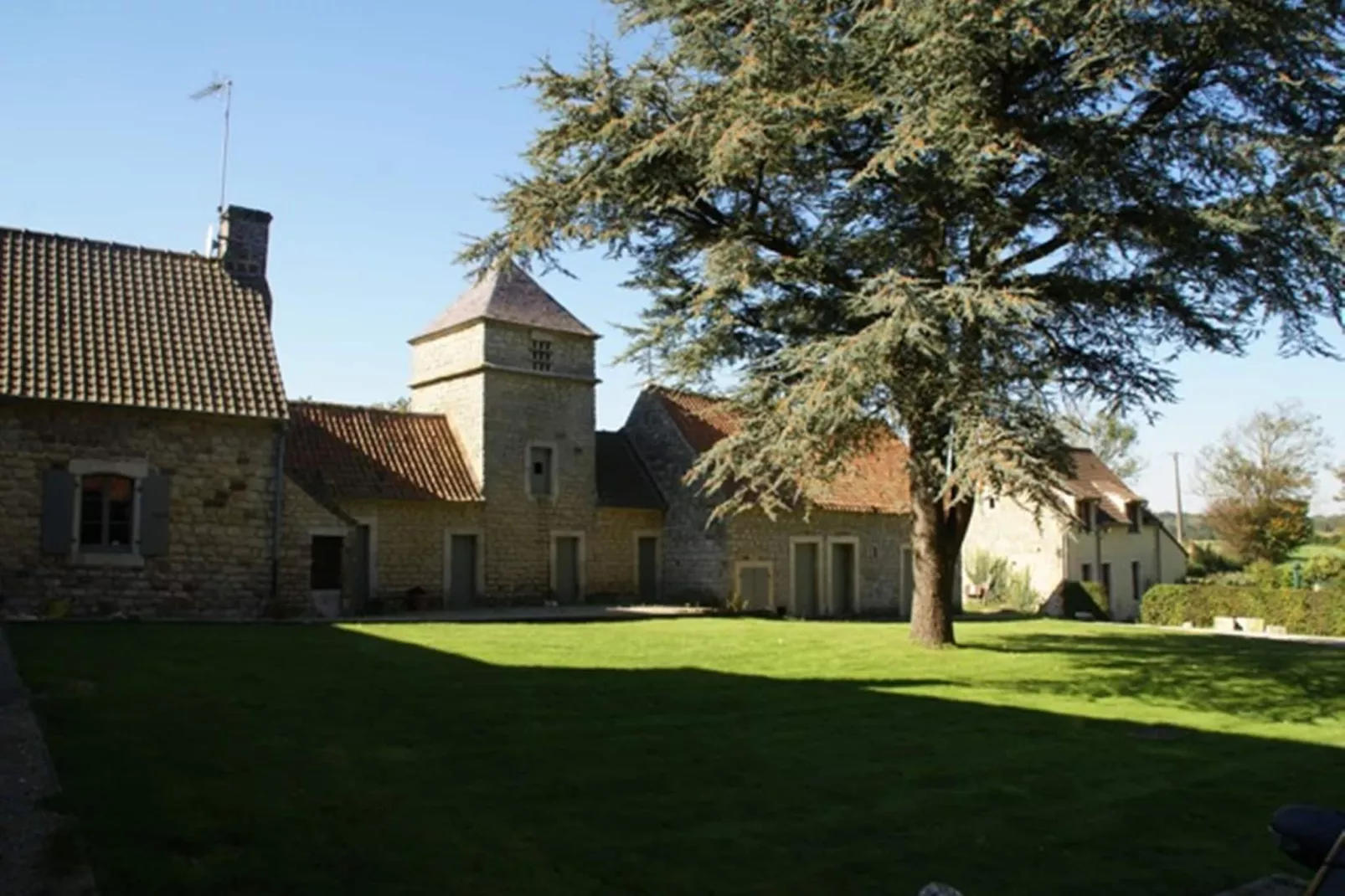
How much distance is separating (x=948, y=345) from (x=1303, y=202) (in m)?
4.81

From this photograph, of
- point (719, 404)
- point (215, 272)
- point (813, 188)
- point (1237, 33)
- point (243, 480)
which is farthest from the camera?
point (215, 272)

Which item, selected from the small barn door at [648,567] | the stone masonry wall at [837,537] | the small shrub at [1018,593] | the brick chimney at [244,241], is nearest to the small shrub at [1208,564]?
the small shrub at [1018,593]

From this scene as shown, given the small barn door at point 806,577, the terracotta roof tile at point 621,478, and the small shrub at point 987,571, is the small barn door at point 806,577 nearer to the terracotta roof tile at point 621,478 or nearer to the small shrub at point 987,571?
the terracotta roof tile at point 621,478

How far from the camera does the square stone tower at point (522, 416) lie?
83.8 ft

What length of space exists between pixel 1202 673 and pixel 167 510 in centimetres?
1627

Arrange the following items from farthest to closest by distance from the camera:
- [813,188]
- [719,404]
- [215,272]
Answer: [215,272]
[719,404]
[813,188]

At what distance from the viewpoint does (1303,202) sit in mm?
13695

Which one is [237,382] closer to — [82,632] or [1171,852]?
[82,632]

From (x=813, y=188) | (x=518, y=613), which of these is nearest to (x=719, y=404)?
(x=813, y=188)

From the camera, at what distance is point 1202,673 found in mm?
14867

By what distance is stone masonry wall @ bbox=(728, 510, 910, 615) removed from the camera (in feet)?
92.4

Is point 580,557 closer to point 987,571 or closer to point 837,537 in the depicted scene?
point 837,537

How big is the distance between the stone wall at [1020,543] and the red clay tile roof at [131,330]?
2378 centimetres

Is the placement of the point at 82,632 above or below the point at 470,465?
below
